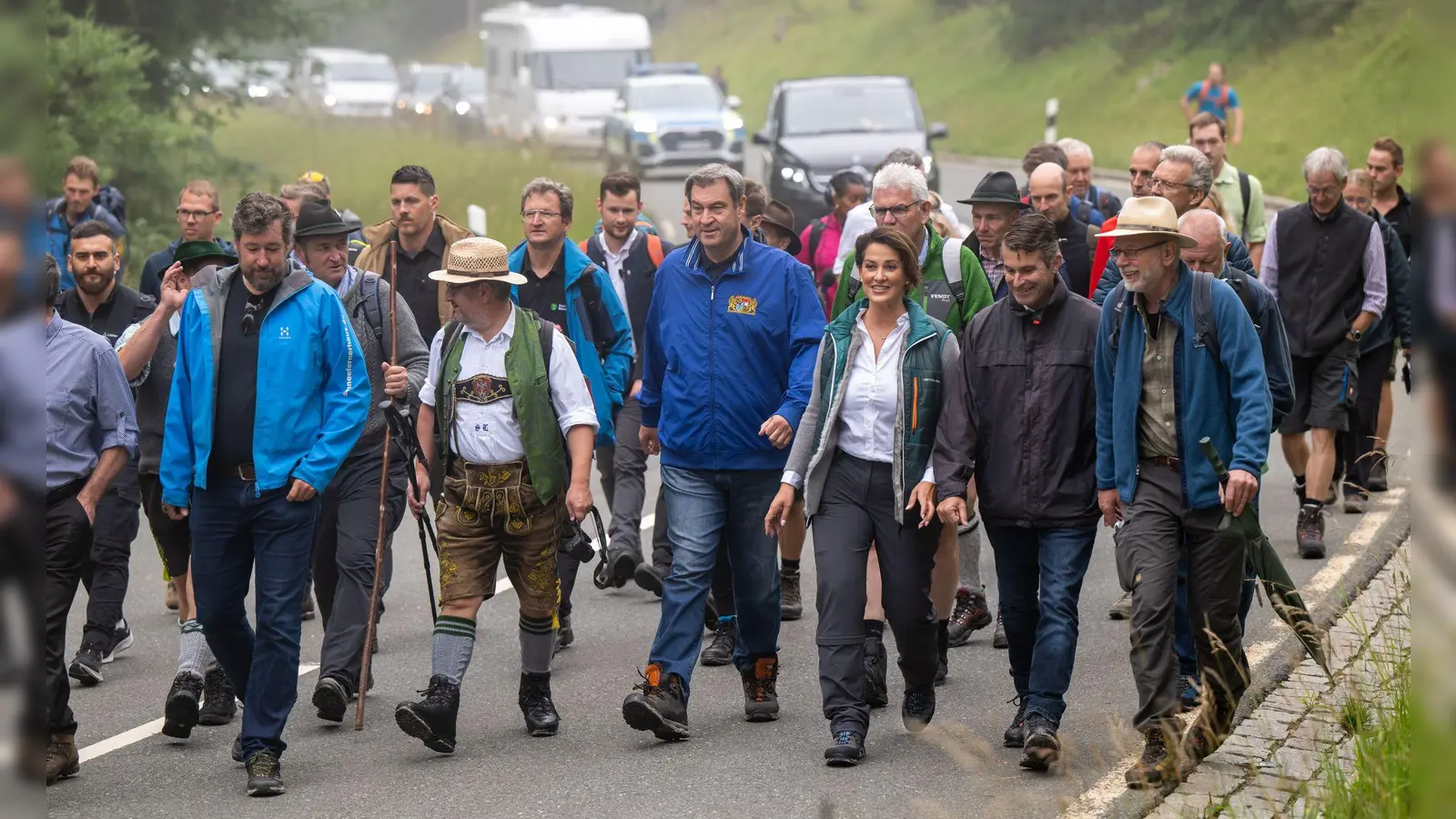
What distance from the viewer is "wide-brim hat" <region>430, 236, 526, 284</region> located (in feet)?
22.4

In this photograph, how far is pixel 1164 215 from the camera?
6.13 m

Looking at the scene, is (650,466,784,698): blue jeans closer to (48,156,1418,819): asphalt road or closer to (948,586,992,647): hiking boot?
(48,156,1418,819): asphalt road

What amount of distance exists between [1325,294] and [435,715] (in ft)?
19.8

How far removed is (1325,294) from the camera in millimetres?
10344

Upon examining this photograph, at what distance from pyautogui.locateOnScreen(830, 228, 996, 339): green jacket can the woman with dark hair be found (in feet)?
3.39

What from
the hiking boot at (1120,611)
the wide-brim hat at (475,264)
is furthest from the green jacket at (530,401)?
the hiking boot at (1120,611)

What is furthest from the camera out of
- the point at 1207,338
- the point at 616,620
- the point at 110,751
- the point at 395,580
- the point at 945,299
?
the point at 395,580

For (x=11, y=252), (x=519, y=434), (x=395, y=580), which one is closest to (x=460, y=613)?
(x=519, y=434)

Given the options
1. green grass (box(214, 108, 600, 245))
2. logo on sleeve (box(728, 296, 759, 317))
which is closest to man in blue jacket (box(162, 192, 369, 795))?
logo on sleeve (box(728, 296, 759, 317))

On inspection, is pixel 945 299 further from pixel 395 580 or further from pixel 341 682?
Result: pixel 395 580

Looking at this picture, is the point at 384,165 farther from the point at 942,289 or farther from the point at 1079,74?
the point at 942,289

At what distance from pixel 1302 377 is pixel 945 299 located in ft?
12.0

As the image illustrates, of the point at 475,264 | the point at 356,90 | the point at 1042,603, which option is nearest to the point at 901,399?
the point at 1042,603

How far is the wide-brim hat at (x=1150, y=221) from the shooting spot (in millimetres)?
6086
